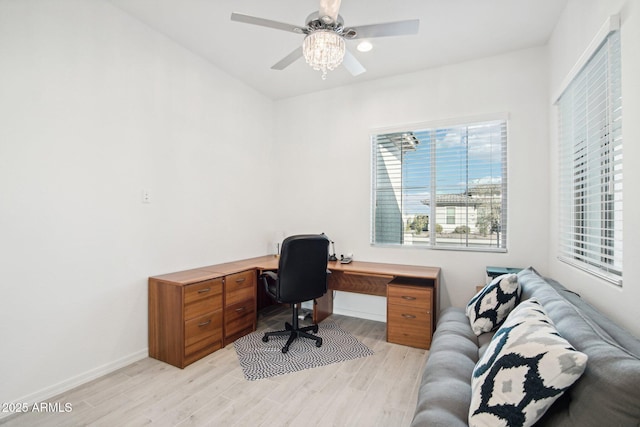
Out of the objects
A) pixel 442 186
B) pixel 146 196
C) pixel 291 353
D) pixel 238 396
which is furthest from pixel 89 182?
pixel 442 186

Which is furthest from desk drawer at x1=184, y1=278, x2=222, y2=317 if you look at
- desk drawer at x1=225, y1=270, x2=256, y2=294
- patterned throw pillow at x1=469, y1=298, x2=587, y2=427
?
patterned throw pillow at x1=469, y1=298, x2=587, y2=427

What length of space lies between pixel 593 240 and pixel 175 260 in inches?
132

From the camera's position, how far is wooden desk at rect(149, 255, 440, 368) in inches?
97.2

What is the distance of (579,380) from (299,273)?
202 cm

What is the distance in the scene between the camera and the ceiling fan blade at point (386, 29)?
1.86 meters

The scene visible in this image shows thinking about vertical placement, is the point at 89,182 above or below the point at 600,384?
above

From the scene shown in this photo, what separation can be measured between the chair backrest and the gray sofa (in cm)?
117

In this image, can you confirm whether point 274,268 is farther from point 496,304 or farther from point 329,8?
point 329,8

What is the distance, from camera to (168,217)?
2.83 metres

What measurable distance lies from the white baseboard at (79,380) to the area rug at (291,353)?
84cm

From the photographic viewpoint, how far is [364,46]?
287 cm

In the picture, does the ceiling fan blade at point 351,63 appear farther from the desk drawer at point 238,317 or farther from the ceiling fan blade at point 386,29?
the desk drawer at point 238,317

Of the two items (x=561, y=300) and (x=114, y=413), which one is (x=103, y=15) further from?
(x=561, y=300)

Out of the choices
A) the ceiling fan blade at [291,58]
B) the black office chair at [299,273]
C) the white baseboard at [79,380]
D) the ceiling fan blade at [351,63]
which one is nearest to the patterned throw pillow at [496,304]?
the black office chair at [299,273]
